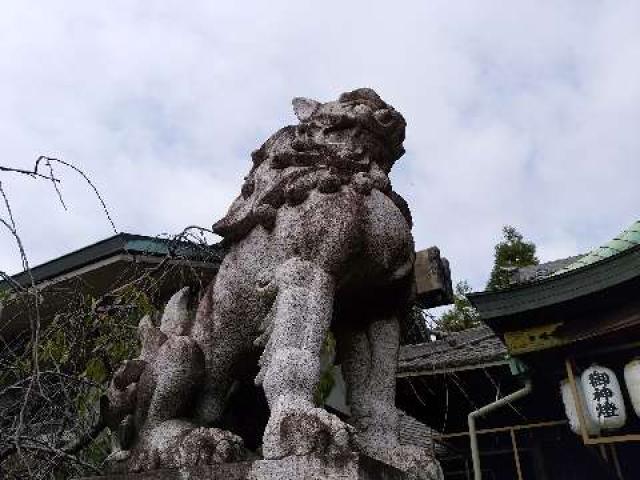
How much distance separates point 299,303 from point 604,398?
423cm

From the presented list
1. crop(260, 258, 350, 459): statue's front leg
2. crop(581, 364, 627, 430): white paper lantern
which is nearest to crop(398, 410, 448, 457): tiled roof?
crop(581, 364, 627, 430): white paper lantern

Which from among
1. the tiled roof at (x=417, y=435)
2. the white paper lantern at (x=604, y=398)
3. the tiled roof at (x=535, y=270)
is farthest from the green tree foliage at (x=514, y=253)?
the white paper lantern at (x=604, y=398)

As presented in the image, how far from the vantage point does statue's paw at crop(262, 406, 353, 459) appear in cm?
174

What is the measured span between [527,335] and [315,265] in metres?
4.17

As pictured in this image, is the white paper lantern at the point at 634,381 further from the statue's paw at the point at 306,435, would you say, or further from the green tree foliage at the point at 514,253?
the green tree foliage at the point at 514,253

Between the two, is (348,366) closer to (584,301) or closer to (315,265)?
(315,265)

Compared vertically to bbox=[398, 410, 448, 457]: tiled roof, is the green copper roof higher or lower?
higher

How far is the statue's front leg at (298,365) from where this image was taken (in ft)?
5.75

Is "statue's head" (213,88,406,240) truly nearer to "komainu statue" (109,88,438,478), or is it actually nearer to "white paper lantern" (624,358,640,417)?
"komainu statue" (109,88,438,478)

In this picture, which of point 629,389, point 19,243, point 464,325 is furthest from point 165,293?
point 464,325

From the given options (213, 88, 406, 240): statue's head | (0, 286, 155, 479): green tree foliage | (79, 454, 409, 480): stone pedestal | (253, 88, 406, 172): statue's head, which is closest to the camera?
(79, 454, 409, 480): stone pedestal

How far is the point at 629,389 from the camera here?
5.20m

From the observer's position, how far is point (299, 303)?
2.11 m

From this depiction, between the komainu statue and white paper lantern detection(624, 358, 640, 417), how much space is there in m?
3.49
